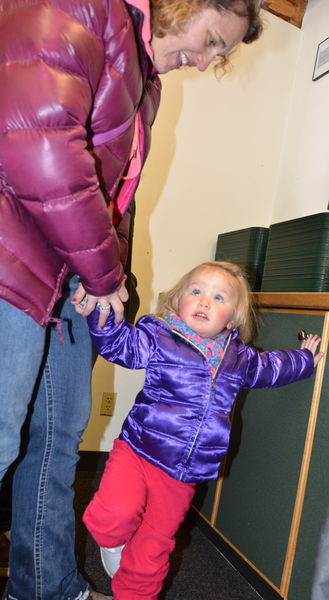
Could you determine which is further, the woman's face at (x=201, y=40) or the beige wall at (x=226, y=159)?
the beige wall at (x=226, y=159)

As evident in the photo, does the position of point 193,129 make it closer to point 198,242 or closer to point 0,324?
point 198,242

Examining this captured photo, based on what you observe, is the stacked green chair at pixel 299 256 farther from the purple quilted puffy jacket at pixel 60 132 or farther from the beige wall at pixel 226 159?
the purple quilted puffy jacket at pixel 60 132

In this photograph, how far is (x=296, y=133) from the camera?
247cm

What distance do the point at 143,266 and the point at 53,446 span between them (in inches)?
55.4

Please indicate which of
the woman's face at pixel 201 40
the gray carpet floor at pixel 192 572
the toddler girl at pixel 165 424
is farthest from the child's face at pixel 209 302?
the gray carpet floor at pixel 192 572

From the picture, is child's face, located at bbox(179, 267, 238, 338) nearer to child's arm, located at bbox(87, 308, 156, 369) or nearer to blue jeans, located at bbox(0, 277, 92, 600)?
child's arm, located at bbox(87, 308, 156, 369)

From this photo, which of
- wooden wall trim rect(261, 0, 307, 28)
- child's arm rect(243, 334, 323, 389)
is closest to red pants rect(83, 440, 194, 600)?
child's arm rect(243, 334, 323, 389)

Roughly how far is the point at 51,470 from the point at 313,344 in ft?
2.77

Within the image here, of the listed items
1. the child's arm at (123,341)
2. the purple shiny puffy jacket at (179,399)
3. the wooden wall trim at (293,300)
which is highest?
the wooden wall trim at (293,300)

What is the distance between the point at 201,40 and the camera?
3.06ft

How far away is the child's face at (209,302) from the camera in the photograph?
1.45 metres

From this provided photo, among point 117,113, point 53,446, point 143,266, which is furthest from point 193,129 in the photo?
point 53,446

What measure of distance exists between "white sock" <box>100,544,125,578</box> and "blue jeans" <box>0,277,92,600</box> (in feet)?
0.67

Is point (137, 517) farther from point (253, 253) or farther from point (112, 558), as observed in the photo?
point (253, 253)
